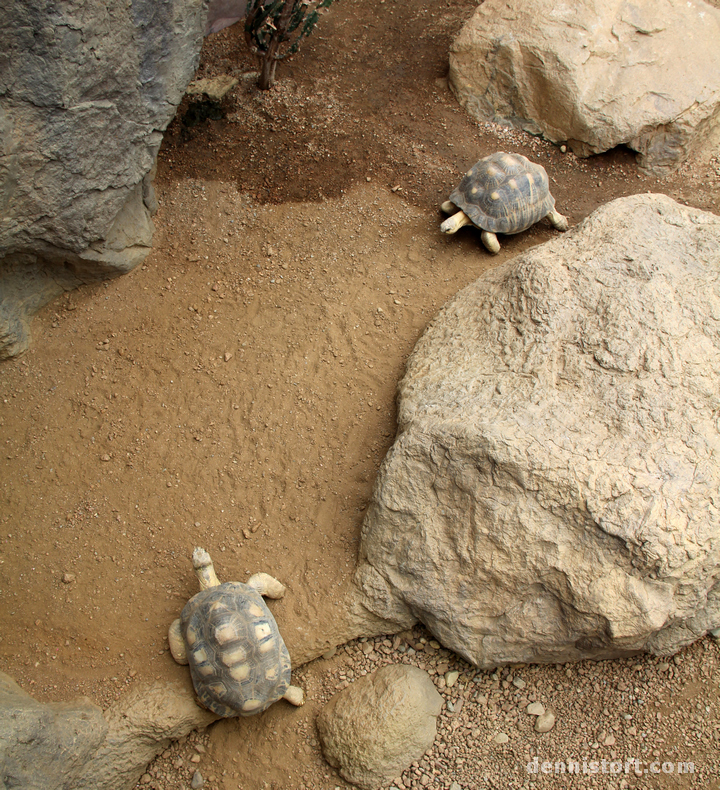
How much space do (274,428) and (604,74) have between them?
4.83m

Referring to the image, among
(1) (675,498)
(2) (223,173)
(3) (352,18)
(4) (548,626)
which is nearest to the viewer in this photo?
(1) (675,498)

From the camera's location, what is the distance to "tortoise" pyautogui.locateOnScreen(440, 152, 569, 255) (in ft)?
16.6

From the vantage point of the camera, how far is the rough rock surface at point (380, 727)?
3.24m

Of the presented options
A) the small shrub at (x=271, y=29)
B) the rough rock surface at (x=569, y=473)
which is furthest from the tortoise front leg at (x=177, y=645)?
the small shrub at (x=271, y=29)

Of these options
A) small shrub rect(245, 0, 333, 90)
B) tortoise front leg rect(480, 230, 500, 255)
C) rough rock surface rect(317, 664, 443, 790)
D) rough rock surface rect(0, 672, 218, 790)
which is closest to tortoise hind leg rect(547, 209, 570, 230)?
tortoise front leg rect(480, 230, 500, 255)

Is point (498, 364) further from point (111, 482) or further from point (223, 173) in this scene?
point (223, 173)

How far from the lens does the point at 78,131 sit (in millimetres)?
3854

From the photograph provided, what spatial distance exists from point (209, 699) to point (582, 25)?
664cm

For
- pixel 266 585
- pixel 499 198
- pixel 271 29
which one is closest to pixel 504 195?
pixel 499 198

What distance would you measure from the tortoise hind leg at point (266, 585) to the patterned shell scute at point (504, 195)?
3.29m

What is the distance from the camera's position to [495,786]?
3.29 meters

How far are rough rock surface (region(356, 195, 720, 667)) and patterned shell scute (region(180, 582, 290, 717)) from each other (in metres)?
0.63

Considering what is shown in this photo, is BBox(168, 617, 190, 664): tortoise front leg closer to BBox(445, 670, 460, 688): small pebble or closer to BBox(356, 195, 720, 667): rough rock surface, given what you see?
BBox(356, 195, 720, 667): rough rock surface

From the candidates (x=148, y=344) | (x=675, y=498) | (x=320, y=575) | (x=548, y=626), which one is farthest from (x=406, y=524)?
(x=148, y=344)
